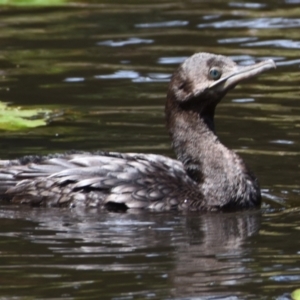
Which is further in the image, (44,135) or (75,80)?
(75,80)

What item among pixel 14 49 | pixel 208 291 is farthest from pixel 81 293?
pixel 14 49

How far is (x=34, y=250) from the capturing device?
30.9 feet

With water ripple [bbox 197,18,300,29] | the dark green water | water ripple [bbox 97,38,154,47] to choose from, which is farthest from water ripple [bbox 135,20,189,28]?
water ripple [bbox 97,38,154,47]

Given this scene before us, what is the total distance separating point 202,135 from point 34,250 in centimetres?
232

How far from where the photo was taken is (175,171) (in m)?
11.0

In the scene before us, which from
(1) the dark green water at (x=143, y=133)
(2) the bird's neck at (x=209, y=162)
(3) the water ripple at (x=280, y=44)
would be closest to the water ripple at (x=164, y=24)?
(1) the dark green water at (x=143, y=133)

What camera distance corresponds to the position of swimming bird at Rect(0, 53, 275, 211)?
10.6 meters

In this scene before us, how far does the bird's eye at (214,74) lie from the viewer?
10.8m

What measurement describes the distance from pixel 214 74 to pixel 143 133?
249 cm

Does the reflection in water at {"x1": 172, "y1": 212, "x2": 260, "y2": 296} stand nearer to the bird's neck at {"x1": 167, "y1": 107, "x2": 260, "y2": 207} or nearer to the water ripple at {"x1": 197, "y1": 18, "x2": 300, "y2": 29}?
the bird's neck at {"x1": 167, "y1": 107, "x2": 260, "y2": 207}

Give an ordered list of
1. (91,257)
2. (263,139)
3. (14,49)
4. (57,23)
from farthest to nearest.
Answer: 1. (57,23)
2. (14,49)
3. (263,139)
4. (91,257)

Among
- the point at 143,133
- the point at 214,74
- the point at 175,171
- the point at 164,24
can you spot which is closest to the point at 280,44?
the point at 164,24

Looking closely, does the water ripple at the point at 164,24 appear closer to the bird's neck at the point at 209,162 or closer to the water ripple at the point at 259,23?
the water ripple at the point at 259,23

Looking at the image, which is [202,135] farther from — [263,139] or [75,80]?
[75,80]
